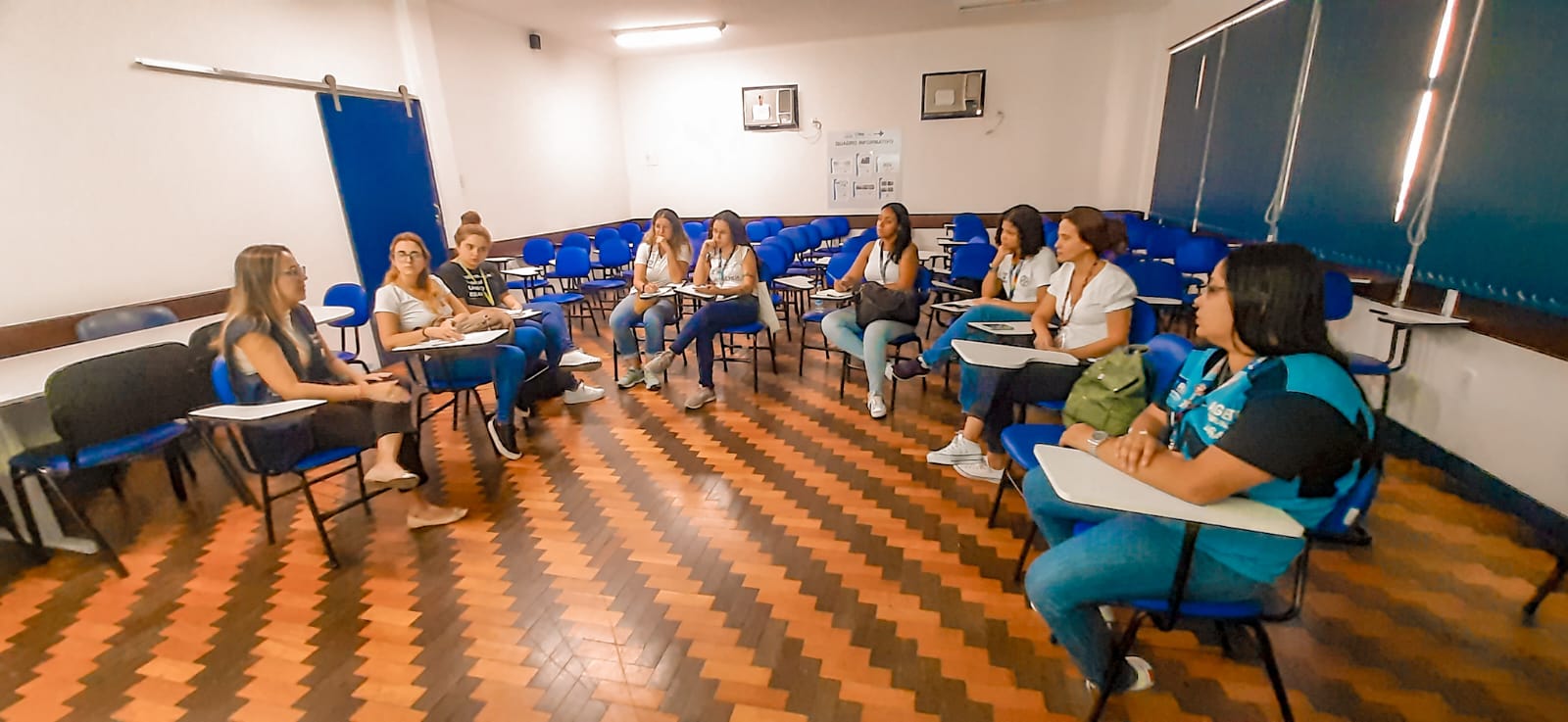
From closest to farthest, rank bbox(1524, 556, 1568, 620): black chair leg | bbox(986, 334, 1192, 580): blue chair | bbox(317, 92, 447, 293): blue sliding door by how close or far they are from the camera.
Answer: bbox(1524, 556, 1568, 620): black chair leg → bbox(986, 334, 1192, 580): blue chair → bbox(317, 92, 447, 293): blue sliding door

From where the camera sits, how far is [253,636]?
2.29 metres

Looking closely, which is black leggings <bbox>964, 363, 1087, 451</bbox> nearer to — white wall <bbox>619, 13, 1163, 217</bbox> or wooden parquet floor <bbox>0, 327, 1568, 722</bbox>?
wooden parquet floor <bbox>0, 327, 1568, 722</bbox>

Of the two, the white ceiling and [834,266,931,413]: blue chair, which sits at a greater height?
the white ceiling

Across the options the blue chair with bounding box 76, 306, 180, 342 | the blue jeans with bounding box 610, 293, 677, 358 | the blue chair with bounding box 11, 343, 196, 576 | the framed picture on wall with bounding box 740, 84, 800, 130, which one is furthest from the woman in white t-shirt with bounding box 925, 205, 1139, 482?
the framed picture on wall with bounding box 740, 84, 800, 130

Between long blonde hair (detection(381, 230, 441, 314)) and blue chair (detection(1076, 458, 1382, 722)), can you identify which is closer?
blue chair (detection(1076, 458, 1382, 722))

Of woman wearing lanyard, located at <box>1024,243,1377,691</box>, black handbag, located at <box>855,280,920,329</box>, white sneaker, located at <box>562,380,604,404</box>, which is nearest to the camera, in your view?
woman wearing lanyard, located at <box>1024,243,1377,691</box>

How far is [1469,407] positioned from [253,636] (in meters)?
5.40

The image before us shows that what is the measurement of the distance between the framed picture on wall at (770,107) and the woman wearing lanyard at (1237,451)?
25.0ft

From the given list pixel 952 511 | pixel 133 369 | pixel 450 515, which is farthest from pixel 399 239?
pixel 952 511

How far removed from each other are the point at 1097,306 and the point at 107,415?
4.55 metres

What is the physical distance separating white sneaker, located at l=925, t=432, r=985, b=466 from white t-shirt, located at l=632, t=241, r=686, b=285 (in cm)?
265

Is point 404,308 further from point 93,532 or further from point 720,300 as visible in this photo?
point 720,300

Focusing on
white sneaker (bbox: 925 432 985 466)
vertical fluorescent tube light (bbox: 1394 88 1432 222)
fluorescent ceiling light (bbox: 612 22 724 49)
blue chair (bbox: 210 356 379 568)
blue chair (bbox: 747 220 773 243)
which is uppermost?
fluorescent ceiling light (bbox: 612 22 724 49)

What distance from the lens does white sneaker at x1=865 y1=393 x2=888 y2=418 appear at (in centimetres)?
406
